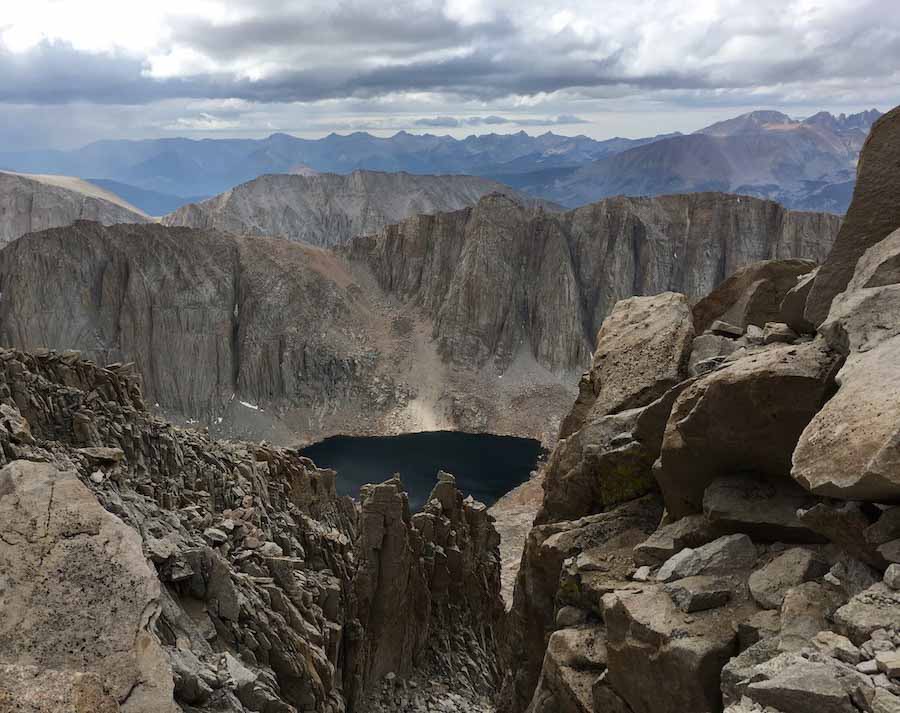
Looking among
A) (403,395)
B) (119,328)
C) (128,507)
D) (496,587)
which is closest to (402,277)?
(403,395)

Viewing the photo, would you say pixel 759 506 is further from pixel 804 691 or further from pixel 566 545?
pixel 566 545

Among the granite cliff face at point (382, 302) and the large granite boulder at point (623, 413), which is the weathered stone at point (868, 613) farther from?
the granite cliff face at point (382, 302)

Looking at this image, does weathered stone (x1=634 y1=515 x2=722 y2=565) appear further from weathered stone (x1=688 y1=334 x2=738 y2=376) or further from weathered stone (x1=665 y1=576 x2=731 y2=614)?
weathered stone (x1=688 y1=334 x2=738 y2=376)

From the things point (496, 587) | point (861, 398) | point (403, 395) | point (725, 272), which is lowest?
point (403, 395)

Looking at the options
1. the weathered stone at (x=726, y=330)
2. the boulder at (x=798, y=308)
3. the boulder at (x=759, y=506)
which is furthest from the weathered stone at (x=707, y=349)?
the boulder at (x=759, y=506)

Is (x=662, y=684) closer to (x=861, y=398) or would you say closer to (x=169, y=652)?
(x=861, y=398)

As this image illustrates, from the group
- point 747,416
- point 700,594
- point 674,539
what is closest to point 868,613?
point 700,594
